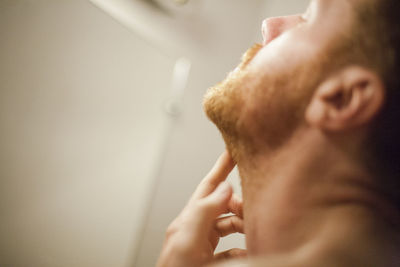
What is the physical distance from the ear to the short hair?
25mm

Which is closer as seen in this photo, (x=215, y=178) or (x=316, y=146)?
(x=316, y=146)

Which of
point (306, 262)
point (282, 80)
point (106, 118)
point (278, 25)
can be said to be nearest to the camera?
point (306, 262)

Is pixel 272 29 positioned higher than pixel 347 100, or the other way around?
pixel 272 29

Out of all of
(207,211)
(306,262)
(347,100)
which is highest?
(347,100)

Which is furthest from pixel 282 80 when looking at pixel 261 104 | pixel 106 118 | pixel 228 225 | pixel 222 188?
pixel 106 118

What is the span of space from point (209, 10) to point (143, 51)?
43 cm

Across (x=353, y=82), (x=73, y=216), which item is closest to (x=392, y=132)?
(x=353, y=82)

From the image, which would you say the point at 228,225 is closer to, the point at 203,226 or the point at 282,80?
the point at 203,226

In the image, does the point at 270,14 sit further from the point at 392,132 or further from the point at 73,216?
the point at 73,216

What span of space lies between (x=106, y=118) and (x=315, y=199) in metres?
0.95

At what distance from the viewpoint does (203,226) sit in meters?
0.48

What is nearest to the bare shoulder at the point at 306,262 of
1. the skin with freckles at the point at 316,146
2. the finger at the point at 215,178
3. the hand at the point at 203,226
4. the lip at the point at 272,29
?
the skin with freckles at the point at 316,146

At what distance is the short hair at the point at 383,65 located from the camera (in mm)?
398

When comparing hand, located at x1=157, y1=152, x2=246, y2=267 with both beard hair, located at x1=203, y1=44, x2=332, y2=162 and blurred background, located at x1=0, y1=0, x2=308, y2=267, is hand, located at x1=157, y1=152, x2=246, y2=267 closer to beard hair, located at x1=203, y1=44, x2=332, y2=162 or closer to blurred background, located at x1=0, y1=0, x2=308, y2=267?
beard hair, located at x1=203, y1=44, x2=332, y2=162
